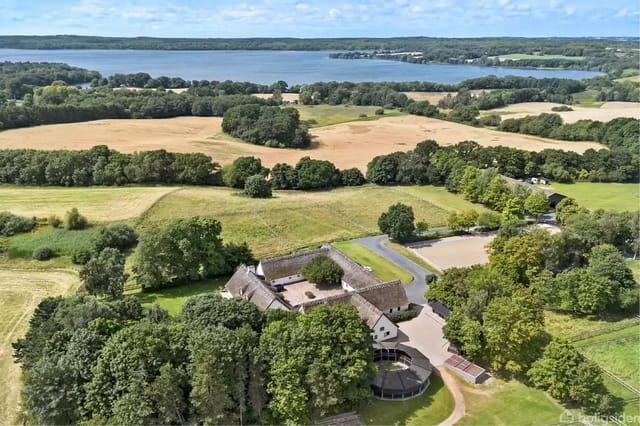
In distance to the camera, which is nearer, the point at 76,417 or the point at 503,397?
the point at 76,417

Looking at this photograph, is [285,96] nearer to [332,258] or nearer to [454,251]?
[454,251]

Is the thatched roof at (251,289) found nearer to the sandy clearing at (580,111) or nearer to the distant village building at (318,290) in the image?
the distant village building at (318,290)

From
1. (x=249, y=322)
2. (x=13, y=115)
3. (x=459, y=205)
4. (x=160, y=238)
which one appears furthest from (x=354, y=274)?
(x=13, y=115)

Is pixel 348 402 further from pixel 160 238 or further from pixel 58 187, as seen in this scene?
pixel 58 187

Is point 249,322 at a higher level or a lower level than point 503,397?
higher

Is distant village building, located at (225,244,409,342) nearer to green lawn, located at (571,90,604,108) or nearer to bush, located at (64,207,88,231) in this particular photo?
bush, located at (64,207,88,231)
